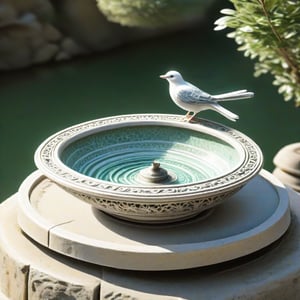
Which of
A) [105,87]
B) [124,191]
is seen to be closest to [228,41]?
[105,87]

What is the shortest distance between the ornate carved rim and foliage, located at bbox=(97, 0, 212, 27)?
10.2ft

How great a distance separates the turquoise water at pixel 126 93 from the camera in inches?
224

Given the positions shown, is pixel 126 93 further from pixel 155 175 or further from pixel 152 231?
pixel 152 231

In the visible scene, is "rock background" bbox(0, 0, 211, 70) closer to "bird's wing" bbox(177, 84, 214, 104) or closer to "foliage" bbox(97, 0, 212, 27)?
"foliage" bbox(97, 0, 212, 27)

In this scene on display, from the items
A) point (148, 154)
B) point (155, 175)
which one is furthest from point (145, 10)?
point (155, 175)

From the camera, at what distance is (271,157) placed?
531cm

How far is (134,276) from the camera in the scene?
248cm

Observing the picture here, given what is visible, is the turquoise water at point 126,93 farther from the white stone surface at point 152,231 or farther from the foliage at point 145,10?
the white stone surface at point 152,231

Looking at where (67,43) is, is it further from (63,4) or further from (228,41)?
(228,41)

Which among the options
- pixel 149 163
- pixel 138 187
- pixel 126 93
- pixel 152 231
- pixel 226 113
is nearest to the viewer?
pixel 138 187

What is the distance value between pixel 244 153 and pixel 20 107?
158 inches

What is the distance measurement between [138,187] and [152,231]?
0.23 m

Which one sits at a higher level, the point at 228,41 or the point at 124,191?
the point at 124,191

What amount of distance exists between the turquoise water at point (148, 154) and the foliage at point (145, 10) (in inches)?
124
